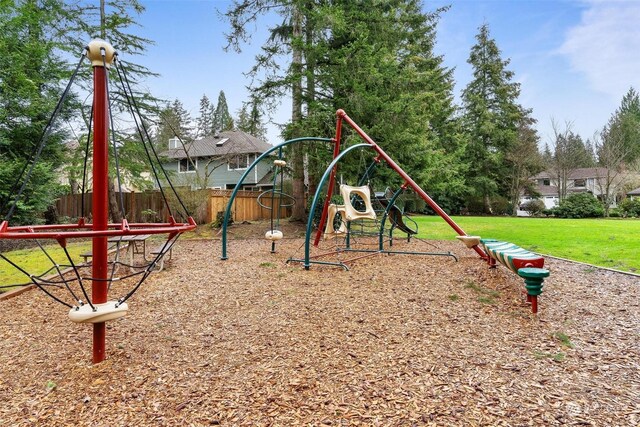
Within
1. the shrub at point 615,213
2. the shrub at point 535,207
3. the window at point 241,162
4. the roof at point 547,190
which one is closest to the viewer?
the shrub at point 615,213

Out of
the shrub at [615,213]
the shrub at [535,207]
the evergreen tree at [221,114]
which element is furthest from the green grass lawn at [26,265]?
the evergreen tree at [221,114]

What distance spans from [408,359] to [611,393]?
1216 millimetres

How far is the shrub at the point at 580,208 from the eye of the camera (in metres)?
21.1

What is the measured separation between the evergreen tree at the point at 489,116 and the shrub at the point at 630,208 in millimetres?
6831

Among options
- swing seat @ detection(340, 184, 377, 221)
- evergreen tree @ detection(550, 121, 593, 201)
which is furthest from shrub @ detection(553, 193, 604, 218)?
swing seat @ detection(340, 184, 377, 221)

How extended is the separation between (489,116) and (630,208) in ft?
34.0

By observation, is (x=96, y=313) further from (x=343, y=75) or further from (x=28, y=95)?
(x=28, y=95)

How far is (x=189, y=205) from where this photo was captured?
1148cm

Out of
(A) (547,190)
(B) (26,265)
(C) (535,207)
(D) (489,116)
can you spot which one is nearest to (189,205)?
(B) (26,265)

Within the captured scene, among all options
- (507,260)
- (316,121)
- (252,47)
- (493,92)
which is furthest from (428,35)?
(507,260)

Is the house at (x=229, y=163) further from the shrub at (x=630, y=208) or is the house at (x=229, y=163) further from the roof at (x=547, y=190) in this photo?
the roof at (x=547, y=190)

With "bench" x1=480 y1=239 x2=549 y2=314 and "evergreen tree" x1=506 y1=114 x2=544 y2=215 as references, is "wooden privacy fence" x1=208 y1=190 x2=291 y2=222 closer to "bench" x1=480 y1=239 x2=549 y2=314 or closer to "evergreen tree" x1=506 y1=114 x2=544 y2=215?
"bench" x1=480 y1=239 x2=549 y2=314

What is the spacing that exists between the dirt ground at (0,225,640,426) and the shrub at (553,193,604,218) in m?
20.3

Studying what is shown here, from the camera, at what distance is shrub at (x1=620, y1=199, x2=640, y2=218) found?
830 inches
